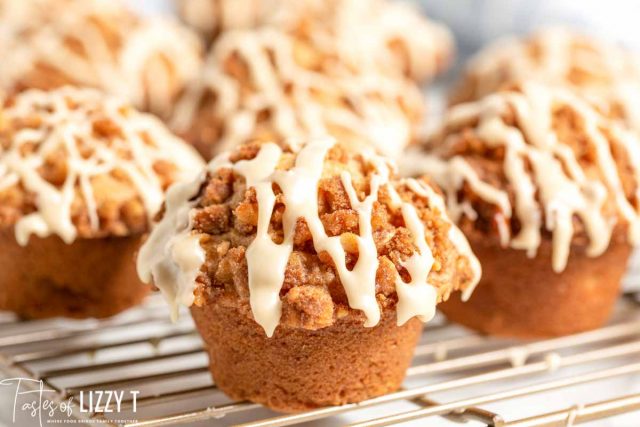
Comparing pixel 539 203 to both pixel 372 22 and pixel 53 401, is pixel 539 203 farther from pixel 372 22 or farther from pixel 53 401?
pixel 372 22

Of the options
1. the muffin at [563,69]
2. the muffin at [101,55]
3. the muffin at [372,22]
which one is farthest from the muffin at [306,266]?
the muffin at [372,22]

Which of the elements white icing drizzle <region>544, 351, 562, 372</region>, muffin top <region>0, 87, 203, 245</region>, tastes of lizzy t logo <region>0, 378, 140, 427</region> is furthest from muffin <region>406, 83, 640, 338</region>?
tastes of lizzy t logo <region>0, 378, 140, 427</region>

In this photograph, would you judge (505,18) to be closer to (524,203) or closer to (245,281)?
(524,203)

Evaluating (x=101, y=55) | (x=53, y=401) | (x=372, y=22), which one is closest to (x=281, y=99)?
(x=101, y=55)

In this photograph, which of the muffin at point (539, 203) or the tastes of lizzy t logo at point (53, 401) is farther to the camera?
the muffin at point (539, 203)

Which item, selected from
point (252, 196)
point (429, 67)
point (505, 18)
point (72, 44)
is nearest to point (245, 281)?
point (252, 196)

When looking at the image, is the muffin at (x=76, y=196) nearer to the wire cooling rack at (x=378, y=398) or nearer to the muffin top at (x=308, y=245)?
the wire cooling rack at (x=378, y=398)
